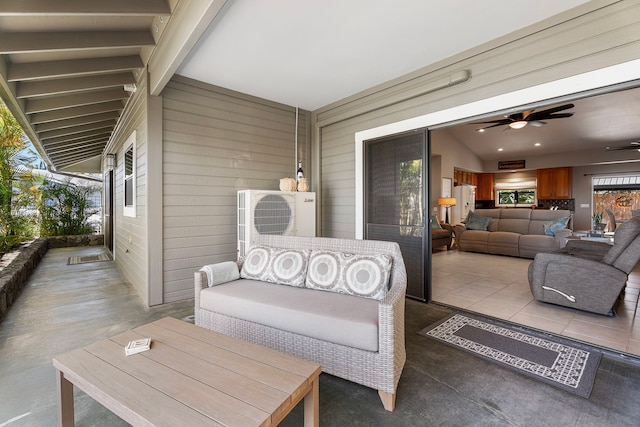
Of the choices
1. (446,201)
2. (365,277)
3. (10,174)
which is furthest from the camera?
(446,201)

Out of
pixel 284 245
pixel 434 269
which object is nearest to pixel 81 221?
pixel 284 245

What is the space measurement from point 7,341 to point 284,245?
2.55 metres

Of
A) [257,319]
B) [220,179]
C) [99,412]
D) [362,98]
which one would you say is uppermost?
[362,98]

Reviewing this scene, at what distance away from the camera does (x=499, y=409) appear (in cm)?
171

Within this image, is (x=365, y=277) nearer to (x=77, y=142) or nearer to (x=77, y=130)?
(x=77, y=130)

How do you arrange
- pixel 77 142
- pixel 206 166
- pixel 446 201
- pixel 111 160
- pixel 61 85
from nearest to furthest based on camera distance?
1. pixel 61 85
2. pixel 206 166
3. pixel 111 160
4. pixel 77 142
5. pixel 446 201

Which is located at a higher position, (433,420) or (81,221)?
(81,221)

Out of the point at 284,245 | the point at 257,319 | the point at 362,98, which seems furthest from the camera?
the point at 362,98

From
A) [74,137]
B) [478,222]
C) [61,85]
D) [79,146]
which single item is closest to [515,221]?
[478,222]

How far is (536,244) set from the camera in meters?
6.19

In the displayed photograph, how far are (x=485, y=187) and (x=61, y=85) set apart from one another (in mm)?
11743

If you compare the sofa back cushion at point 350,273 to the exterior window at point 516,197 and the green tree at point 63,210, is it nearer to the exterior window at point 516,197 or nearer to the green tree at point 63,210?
the green tree at point 63,210

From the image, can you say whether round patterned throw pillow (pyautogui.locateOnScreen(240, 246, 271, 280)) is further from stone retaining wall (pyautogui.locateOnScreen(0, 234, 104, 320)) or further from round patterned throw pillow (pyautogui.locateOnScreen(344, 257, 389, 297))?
stone retaining wall (pyautogui.locateOnScreen(0, 234, 104, 320))

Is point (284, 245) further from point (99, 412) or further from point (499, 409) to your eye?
point (499, 409)
